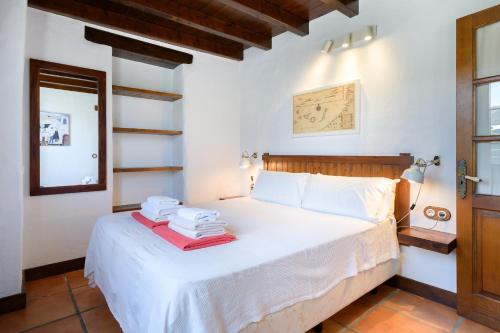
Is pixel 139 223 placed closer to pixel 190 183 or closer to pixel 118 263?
pixel 118 263

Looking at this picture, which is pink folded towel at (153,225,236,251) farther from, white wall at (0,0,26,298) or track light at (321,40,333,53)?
track light at (321,40,333,53)

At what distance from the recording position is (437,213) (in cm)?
222

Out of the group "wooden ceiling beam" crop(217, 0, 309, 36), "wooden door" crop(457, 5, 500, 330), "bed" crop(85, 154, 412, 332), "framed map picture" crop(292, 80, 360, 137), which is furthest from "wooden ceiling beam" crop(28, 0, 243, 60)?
"wooden door" crop(457, 5, 500, 330)

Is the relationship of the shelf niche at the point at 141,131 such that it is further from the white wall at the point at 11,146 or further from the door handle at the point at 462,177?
the door handle at the point at 462,177

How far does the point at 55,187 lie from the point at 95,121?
2.54ft

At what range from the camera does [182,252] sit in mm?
1486

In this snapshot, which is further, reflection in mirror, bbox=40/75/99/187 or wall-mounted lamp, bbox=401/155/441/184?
reflection in mirror, bbox=40/75/99/187

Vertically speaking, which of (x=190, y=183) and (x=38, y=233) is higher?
(x=190, y=183)

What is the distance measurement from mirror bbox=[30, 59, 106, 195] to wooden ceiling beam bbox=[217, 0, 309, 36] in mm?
1627

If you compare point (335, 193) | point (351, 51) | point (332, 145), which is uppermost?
point (351, 51)

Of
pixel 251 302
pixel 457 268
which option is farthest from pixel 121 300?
pixel 457 268

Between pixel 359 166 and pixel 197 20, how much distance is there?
2.18 m

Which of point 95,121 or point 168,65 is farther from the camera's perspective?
point 168,65

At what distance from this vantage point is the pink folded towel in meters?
1.54
